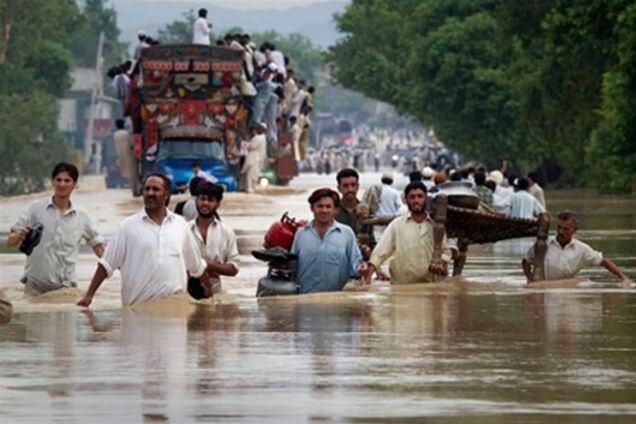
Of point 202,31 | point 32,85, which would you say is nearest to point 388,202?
point 202,31

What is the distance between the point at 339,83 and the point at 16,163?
24.8m

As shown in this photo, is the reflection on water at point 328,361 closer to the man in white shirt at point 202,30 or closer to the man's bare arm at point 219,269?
the man's bare arm at point 219,269

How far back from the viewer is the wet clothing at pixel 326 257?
19.6 meters

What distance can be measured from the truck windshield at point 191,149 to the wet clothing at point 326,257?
43035mm

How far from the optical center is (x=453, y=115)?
306 ft

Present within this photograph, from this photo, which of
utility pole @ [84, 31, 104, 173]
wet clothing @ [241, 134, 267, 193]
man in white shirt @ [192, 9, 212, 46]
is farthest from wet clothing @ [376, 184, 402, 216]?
utility pole @ [84, 31, 104, 173]

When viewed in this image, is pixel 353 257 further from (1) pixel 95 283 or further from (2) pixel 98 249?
(1) pixel 95 283

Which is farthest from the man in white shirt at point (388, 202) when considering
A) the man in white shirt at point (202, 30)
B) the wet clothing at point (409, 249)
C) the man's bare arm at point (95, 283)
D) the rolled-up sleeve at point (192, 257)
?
the man in white shirt at point (202, 30)

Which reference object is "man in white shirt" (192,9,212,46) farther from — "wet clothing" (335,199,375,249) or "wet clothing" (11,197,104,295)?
"wet clothing" (11,197,104,295)

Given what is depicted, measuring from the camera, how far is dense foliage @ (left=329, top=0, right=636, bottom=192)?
153 feet

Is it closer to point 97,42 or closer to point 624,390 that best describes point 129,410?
point 624,390

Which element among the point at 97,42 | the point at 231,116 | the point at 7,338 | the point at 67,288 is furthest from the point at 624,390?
the point at 97,42

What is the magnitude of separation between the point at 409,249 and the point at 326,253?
7.09 ft

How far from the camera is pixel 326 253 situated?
773 inches
